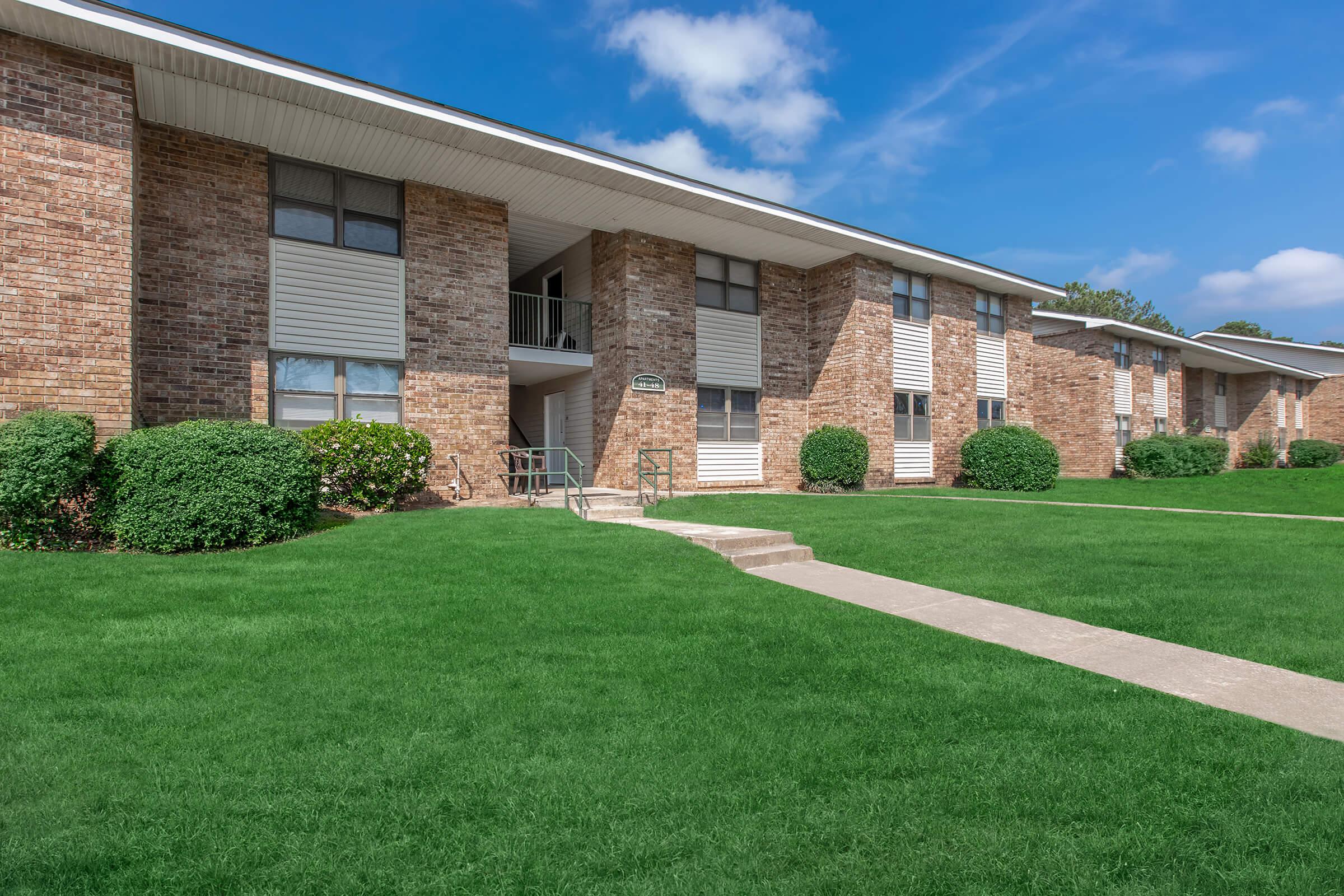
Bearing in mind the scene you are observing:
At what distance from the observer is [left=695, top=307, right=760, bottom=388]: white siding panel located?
54.9ft

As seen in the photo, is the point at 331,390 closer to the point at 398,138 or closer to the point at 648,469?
the point at 398,138

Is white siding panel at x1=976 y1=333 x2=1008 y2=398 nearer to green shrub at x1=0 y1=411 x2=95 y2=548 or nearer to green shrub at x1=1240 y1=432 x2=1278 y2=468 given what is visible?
green shrub at x1=1240 y1=432 x2=1278 y2=468

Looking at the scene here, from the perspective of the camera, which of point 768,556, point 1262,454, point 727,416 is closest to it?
point 768,556

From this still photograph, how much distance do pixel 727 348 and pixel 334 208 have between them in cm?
883

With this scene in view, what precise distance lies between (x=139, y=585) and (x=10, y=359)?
4425 millimetres

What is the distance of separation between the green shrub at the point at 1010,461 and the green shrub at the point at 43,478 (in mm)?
18243

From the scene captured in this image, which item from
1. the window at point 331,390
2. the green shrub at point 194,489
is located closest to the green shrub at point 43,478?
the green shrub at point 194,489

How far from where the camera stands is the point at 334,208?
1214 centimetres

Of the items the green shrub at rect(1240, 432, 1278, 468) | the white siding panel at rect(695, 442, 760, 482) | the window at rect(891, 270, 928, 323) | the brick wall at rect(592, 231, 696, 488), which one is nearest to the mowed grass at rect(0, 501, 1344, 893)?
the brick wall at rect(592, 231, 696, 488)

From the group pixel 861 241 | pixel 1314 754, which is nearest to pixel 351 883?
pixel 1314 754

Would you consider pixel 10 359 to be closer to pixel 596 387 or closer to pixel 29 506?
pixel 29 506

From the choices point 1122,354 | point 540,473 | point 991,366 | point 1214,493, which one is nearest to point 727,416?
point 540,473

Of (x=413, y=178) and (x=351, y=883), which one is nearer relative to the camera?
(x=351, y=883)

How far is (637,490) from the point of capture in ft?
49.4
